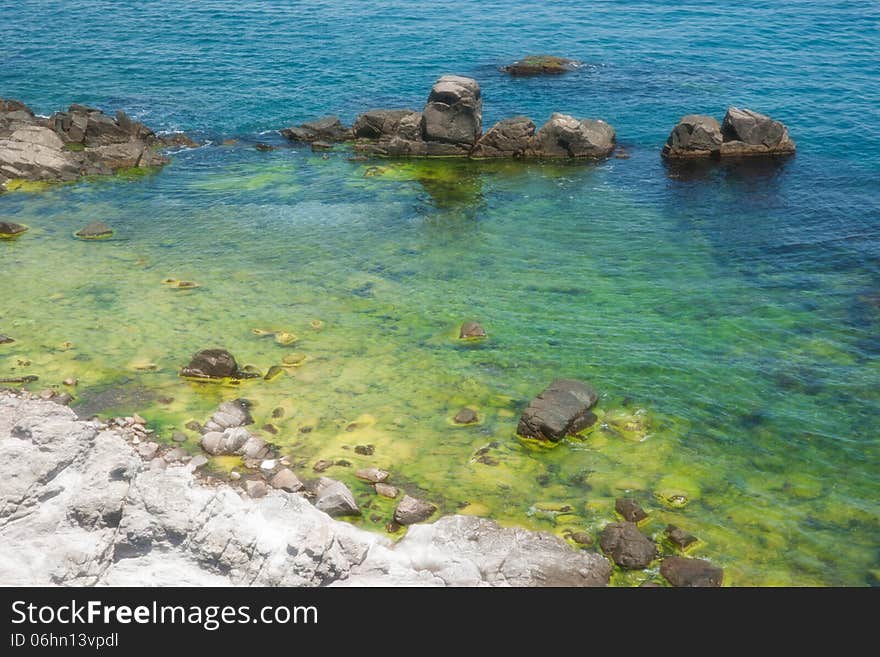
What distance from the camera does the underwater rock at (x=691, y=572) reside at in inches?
742

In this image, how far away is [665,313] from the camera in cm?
3244

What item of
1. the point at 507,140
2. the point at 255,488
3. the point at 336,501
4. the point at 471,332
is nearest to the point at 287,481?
the point at 255,488

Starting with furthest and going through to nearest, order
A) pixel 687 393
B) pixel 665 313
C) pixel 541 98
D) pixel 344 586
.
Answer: pixel 541 98
pixel 665 313
pixel 687 393
pixel 344 586

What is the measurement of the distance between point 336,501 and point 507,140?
34.0 meters

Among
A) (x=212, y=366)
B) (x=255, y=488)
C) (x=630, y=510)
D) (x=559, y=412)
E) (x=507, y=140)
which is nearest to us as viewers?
(x=630, y=510)

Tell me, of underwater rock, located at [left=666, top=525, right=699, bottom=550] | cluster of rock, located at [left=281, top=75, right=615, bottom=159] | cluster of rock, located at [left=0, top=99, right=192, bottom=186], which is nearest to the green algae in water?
underwater rock, located at [left=666, top=525, right=699, bottom=550]

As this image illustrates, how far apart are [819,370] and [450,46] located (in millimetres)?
53915

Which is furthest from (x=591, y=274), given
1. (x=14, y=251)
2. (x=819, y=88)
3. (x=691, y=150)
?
(x=819, y=88)

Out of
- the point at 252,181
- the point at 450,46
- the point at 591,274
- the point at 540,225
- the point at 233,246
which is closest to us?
the point at 591,274

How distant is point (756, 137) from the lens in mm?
49281

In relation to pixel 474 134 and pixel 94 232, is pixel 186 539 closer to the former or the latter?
pixel 94 232

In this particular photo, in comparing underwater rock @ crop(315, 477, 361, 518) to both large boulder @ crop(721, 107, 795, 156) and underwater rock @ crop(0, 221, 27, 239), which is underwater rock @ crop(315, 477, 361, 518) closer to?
underwater rock @ crop(0, 221, 27, 239)

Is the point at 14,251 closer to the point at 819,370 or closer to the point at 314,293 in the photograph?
the point at 314,293

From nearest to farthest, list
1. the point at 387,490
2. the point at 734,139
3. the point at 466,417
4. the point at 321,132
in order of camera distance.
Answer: the point at 387,490 → the point at 466,417 → the point at 734,139 → the point at 321,132
